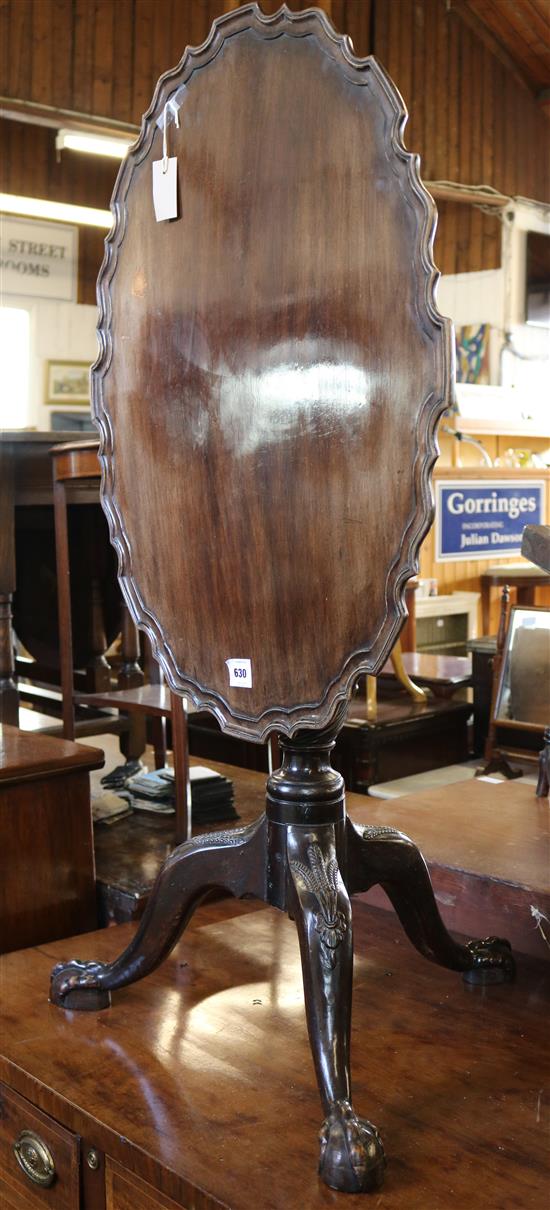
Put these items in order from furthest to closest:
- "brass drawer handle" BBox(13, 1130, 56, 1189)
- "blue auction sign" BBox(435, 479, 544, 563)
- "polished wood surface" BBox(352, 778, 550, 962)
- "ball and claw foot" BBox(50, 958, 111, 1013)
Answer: "blue auction sign" BBox(435, 479, 544, 563), "polished wood surface" BBox(352, 778, 550, 962), "ball and claw foot" BBox(50, 958, 111, 1013), "brass drawer handle" BBox(13, 1130, 56, 1189)

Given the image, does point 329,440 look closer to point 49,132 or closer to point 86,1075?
point 86,1075

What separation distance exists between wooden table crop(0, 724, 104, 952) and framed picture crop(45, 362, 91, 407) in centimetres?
642

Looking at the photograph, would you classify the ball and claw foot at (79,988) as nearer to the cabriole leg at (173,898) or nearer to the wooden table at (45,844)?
the cabriole leg at (173,898)

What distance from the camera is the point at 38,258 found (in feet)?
26.0

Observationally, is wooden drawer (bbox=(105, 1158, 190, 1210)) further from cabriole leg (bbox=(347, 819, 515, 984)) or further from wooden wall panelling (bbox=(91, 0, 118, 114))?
wooden wall panelling (bbox=(91, 0, 118, 114))

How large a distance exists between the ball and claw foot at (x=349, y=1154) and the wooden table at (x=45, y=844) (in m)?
0.86

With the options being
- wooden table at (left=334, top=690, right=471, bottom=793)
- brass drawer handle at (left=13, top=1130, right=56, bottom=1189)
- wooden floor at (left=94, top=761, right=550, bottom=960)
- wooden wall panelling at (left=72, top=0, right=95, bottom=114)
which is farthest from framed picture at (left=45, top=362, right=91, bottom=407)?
brass drawer handle at (left=13, top=1130, right=56, bottom=1189)

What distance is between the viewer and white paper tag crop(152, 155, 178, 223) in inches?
45.0

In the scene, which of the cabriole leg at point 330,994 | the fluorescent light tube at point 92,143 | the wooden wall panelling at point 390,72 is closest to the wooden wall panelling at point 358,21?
the wooden wall panelling at point 390,72

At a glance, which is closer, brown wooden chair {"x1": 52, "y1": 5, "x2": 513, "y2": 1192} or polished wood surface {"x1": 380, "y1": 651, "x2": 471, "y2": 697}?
brown wooden chair {"x1": 52, "y1": 5, "x2": 513, "y2": 1192}

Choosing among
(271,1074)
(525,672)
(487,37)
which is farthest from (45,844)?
(487,37)

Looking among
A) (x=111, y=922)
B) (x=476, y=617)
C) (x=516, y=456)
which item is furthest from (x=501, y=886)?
(x=516, y=456)

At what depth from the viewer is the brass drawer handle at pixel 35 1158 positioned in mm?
1246

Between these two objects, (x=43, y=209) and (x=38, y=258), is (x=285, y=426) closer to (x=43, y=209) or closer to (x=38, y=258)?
(x=43, y=209)
